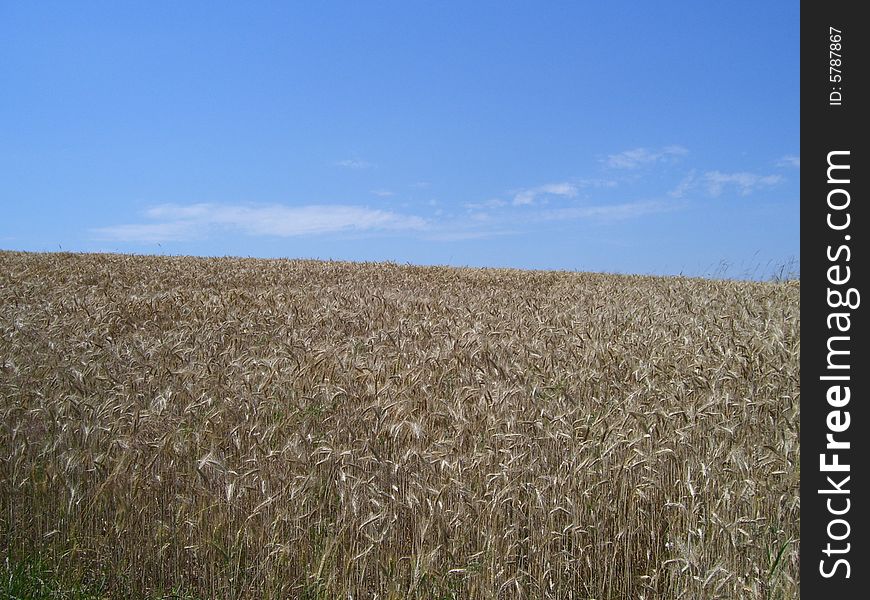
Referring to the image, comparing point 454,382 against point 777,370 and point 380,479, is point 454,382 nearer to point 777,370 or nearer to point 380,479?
point 380,479

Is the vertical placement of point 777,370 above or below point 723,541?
above

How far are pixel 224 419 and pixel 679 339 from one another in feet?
17.2

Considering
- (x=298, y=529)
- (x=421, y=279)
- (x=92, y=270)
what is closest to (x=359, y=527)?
(x=298, y=529)

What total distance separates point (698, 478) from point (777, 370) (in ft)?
7.99

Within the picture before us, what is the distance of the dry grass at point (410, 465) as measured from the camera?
3.38 meters

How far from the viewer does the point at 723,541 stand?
135 inches

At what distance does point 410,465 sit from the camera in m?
3.99

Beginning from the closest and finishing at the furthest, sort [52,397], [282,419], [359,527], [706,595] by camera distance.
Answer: [706,595]
[359,527]
[282,419]
[52,397]

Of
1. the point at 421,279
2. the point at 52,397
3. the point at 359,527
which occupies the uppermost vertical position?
the point at 421,279

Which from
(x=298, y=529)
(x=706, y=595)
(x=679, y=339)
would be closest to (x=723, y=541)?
(x=706, y=595)

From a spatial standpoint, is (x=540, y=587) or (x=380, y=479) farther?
(x=380, y=479)

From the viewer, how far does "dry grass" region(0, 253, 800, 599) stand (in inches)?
133

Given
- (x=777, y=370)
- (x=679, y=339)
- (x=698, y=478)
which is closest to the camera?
(x=698, y=478)

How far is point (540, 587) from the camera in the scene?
3258mm
